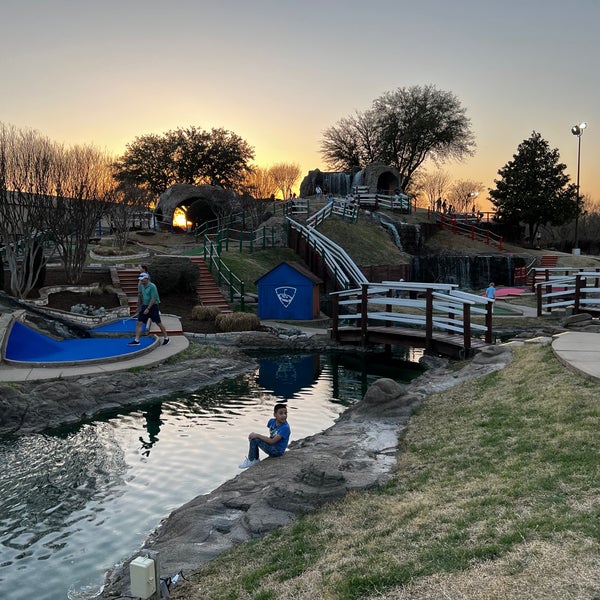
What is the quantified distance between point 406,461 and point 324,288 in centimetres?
2299

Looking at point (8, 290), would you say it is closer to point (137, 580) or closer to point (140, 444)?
point (140, 444)

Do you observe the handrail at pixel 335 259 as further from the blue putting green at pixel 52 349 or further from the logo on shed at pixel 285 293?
the blue putting green at pixel 52 349

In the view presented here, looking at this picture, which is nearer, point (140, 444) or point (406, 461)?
point (406, 461)

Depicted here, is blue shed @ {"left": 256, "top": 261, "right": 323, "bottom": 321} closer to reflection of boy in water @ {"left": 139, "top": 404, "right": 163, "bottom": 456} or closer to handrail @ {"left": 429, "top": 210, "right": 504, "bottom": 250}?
reflection of boy in water @ {"left": 139, "top": 404, "right": 163, "bottom": 456}

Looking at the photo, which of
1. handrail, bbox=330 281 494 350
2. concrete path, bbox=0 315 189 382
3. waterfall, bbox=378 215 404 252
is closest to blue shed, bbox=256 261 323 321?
handrail, bbox=330 281 494 350

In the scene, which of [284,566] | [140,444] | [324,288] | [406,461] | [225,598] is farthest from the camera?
[324,288]

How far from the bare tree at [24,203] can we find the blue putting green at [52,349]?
7.50 meters

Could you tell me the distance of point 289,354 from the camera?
2138cm

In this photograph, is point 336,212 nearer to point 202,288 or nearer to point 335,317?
point 202,288

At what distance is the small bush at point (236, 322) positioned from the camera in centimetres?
2262

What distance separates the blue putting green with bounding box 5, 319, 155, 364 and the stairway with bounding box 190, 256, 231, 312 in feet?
26.5

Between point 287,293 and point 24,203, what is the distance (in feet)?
38.5

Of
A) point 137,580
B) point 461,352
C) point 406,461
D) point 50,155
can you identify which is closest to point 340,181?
point 50,155

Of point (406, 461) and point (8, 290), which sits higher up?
point (8, 290)
